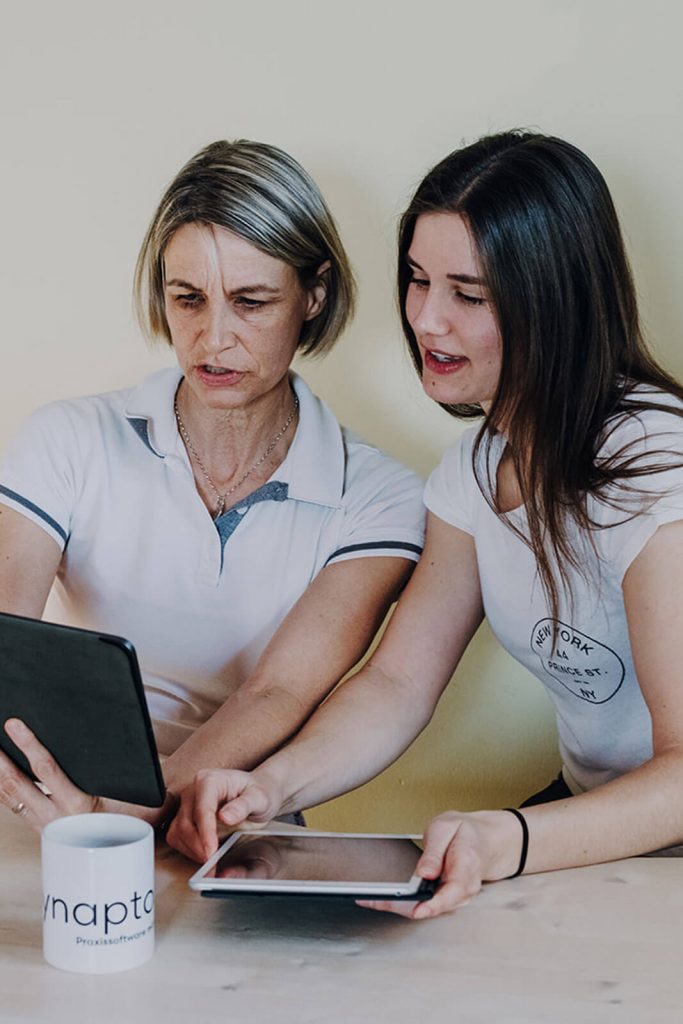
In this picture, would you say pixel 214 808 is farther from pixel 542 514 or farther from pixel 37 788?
pixel 542 514

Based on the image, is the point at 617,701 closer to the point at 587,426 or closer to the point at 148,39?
the point at 587,426

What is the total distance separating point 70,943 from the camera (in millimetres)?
934

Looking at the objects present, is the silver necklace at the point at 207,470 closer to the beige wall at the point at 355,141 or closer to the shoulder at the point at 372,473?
the shoulder at the point at 372,473

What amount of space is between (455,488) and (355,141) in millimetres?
644

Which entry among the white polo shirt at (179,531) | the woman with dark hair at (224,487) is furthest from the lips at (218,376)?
the white polo shirt at (179,531)

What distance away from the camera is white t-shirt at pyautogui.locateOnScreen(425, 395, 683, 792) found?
1330 millimetres

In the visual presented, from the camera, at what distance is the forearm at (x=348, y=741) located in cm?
135

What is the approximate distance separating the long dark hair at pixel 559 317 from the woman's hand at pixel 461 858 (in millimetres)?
388

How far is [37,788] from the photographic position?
1200 millimetres

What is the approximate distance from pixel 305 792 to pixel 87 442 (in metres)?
0.63

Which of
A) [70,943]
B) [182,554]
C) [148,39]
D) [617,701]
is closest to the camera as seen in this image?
[70,943]

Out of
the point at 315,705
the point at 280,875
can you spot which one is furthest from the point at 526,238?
the point at 280,875

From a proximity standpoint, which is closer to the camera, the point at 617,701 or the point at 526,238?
the point at 526,238

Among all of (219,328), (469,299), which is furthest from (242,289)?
(469,299)
